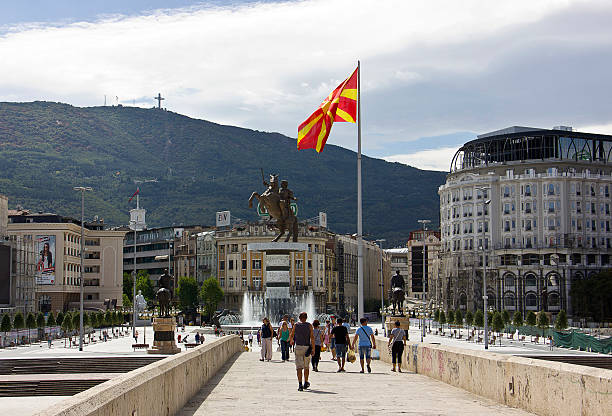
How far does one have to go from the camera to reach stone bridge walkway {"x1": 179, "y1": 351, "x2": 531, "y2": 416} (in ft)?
51.1

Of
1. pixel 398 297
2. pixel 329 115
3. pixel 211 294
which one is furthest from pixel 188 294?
pixel 398 297

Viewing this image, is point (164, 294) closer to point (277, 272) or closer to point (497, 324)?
point (277, 272)

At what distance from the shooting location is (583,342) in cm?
6525

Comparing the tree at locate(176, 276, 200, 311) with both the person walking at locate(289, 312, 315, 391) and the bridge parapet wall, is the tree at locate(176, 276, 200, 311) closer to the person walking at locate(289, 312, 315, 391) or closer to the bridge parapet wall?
the bridge parapet wall

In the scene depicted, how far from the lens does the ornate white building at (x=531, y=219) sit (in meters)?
131

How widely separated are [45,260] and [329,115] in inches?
3742

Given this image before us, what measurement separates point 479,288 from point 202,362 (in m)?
119

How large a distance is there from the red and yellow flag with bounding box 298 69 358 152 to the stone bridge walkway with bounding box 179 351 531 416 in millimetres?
17789

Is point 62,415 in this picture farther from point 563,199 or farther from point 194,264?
point 194,264

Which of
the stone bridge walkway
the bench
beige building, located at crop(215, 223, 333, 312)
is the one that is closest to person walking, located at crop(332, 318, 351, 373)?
the stone bridge walkway

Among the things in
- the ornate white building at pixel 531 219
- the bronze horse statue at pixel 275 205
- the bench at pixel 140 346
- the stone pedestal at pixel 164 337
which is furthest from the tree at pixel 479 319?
the stone pedestal at pixel 164 337

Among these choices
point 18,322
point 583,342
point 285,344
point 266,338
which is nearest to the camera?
point 266,338

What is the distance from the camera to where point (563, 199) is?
5187 inches

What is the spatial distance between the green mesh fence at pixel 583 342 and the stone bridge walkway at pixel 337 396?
1534 inches
